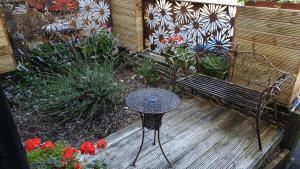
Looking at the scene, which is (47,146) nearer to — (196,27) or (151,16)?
(196,27)

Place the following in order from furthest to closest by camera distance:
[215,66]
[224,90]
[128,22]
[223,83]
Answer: [128,22]
[215,66]
[223,83]
[224,90]

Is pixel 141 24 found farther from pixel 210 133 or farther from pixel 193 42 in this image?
pixel 210 133

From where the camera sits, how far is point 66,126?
9.67 ft

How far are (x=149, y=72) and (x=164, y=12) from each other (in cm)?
107

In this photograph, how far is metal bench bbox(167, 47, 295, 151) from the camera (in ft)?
8.21

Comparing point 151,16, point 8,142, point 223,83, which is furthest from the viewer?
point 151,16

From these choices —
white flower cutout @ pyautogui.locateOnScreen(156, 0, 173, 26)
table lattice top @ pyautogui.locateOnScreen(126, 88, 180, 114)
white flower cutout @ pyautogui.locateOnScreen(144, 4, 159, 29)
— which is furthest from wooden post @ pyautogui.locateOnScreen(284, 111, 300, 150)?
white flower cutout @ pyautogui.locateOnScreen(144, 4, 159, 29)

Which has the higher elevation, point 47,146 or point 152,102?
point 152,102

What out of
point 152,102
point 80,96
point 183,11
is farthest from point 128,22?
point 152,102

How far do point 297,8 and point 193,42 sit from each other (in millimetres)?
1634

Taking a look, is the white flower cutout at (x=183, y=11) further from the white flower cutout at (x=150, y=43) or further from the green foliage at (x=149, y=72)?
the green foliage at (x=149, y=72)

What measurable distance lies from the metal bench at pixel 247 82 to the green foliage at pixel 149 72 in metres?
0.72

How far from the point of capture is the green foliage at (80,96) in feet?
9.62

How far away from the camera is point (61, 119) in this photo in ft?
9.98
